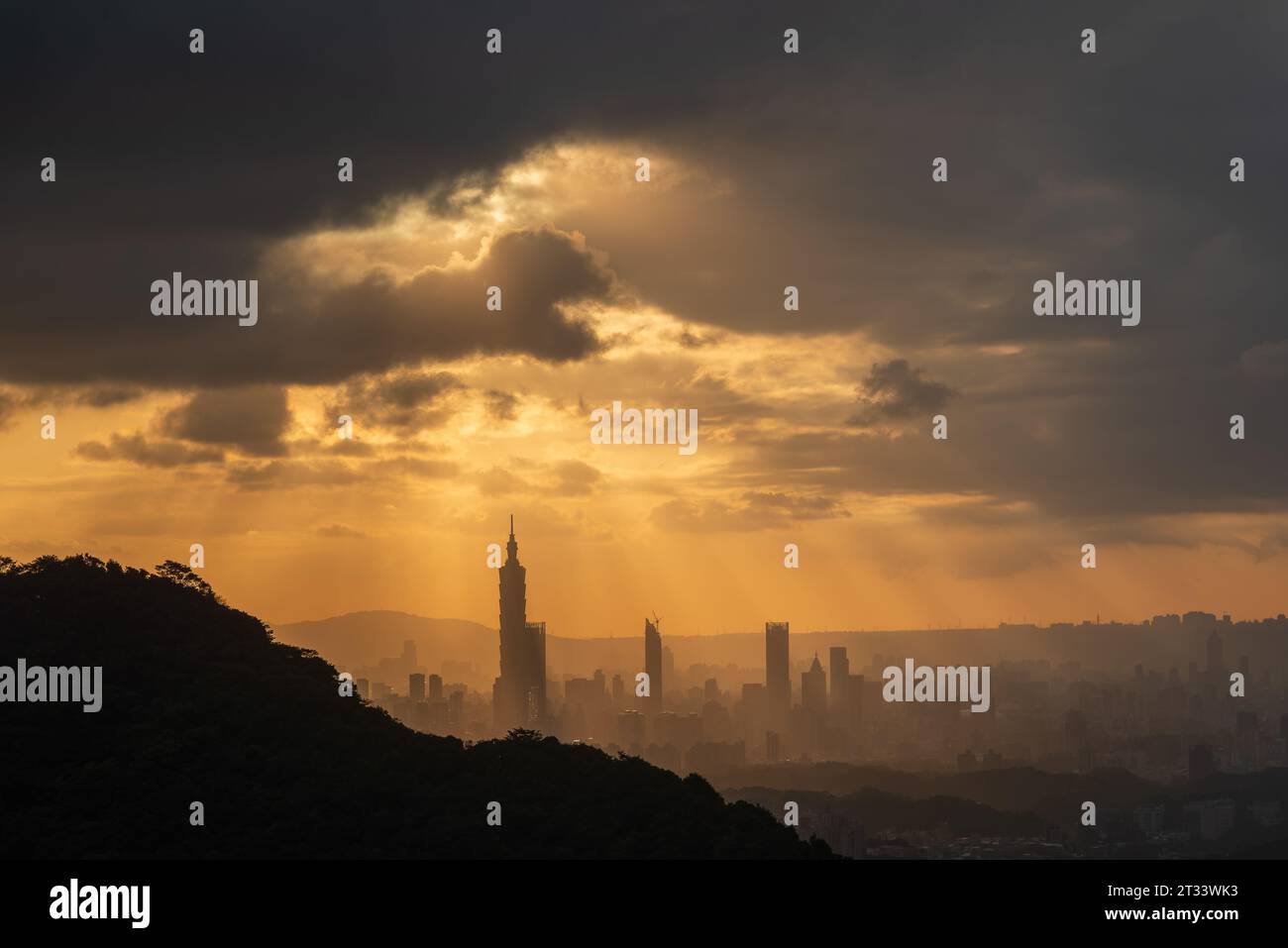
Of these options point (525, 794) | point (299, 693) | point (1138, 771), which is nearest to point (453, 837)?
point (525, 794)

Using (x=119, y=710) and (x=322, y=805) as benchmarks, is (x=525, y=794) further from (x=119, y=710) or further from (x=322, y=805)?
(x=119, y=710)
